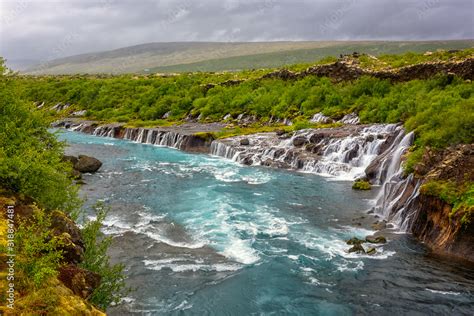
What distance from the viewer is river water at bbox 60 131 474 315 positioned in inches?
672

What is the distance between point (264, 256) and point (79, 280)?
10834 mm

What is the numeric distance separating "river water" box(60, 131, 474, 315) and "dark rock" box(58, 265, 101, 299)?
2.92 meters

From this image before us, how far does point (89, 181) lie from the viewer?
39719mm

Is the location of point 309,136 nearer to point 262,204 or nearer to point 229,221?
point 262,204

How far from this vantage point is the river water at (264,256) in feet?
56.0

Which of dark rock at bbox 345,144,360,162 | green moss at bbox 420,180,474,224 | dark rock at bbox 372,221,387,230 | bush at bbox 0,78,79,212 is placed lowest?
dark rock at bbox 372,221,387,230

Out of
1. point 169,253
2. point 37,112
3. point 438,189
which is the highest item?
point 37,112

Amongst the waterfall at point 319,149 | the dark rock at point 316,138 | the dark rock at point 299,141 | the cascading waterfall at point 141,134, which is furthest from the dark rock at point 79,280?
the cascading waterfall at point 141,134

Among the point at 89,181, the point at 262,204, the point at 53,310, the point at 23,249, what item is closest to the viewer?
the point at 53,310

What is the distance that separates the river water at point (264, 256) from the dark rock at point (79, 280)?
292 cm

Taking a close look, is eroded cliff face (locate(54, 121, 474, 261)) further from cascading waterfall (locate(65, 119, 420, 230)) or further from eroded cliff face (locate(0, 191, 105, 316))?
eroded cliff face (locate(0, 191, 105, 316))

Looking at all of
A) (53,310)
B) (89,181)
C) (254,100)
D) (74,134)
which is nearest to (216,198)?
(89,181)

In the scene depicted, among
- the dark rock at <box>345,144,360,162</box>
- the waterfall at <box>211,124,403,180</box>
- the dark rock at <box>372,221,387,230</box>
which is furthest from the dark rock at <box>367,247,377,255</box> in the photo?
the dark rock at <box>345,144,360,162</box>

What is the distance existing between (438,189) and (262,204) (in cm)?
1213
